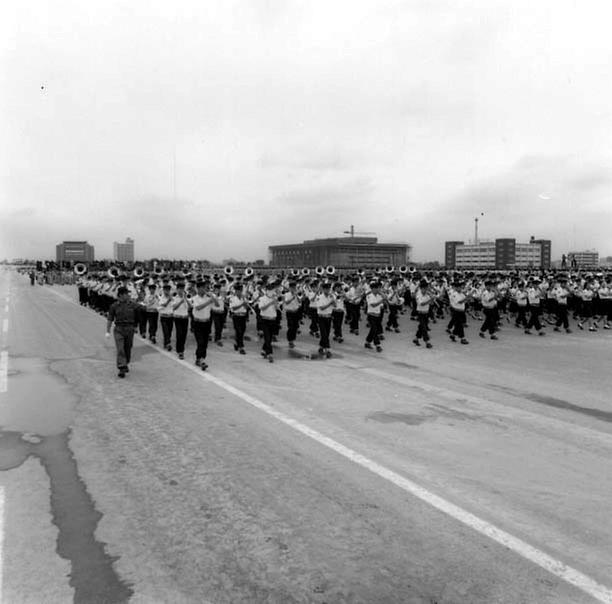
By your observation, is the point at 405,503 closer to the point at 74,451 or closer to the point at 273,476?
the point at 273,476

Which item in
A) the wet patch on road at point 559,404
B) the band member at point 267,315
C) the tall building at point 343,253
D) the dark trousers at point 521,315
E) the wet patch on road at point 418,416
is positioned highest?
the tall building at point 343,253

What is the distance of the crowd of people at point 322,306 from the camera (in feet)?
43.1

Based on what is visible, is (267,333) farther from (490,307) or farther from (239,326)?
(490,307)

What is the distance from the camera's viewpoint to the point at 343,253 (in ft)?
443

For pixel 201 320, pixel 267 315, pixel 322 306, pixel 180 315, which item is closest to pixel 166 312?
pixel 180 315

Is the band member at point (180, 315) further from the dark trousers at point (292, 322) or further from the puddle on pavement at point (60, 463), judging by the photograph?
the dark trousers at point (292, 322)

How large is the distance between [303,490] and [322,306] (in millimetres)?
8923

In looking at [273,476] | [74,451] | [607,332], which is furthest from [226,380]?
[607,332]

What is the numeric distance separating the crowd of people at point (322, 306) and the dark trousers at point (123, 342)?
0.09 metres

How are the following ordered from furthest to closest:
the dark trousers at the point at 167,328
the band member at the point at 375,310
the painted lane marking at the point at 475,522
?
1. the band member at the point at 375,310
2. the dark trousers at the point at 167,328
3. the painted lane marking at the point at 475,522

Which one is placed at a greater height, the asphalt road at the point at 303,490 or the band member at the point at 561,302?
the band member at the point at 561,302

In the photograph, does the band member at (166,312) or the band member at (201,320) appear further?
the band member at (166,312)

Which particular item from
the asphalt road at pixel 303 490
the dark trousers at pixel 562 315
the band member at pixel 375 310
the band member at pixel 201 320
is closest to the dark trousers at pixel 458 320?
the band member at pixel 375 310

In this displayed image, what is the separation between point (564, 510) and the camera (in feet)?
15.6
